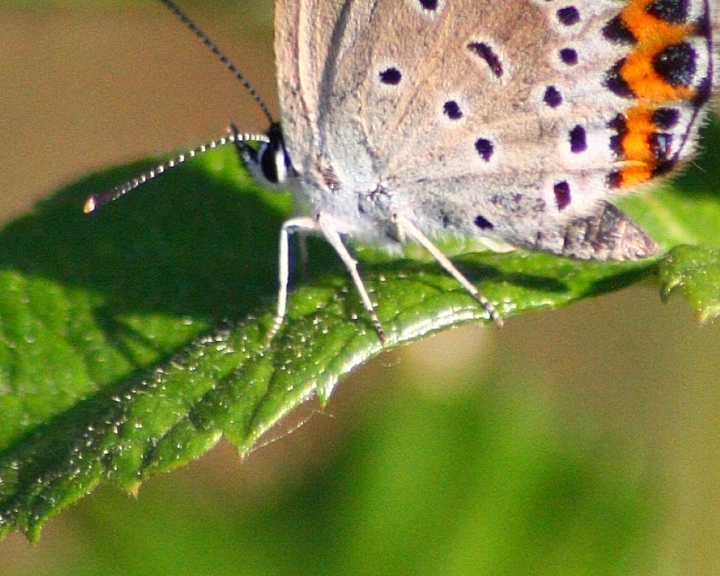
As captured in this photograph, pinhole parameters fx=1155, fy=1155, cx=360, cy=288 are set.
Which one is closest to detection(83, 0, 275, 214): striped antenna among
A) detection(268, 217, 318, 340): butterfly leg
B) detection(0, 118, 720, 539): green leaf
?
detection(0, 118, 720, 539): green leaf

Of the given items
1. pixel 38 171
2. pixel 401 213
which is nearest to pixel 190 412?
pixel 401 213

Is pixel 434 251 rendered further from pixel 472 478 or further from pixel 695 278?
pixel 695 278

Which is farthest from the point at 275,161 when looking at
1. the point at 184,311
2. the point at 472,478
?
the point at 472,478

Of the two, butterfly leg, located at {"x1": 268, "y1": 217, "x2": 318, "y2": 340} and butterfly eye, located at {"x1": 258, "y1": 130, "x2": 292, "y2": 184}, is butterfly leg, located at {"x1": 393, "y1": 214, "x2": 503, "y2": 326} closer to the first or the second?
butterfly leg, located at {"x1": 268, "y1": 217, "x2": 318, "y2": 340}

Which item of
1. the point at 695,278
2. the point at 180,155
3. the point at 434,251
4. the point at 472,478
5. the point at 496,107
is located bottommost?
the point at 472,478

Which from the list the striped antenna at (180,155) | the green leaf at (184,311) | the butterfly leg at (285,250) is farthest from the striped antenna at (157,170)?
the butterfly leg at (285,250)
